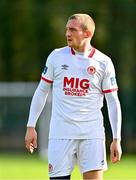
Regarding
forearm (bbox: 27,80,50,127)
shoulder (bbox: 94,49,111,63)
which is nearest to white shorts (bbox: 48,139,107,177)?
forearm (bbox: 27,80,50,127)

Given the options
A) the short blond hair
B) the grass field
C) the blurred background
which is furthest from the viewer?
the blurred background

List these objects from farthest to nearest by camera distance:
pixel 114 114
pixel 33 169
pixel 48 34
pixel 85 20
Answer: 1. pixel 48 34
2. pixel 33 169
3. pixel 114 114
4. pixel 85 20

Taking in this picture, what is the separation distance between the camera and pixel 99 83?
24.7 ft

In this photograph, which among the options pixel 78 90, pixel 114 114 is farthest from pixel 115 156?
pixel 78 90

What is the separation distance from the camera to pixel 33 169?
1650 cm

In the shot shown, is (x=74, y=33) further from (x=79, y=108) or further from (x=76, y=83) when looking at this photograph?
(x=79, y=108)

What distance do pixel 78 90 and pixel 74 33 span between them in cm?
46

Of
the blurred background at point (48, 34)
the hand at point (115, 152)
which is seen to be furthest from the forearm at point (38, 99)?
the blurred background at point (48, 34)

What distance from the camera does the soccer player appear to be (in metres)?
7.47

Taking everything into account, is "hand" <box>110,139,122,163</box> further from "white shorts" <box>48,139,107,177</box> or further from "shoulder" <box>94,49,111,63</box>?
"shoulder" <box>94,49,111,63</box>

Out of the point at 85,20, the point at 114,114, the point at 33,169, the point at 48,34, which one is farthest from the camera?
the point at 48,34

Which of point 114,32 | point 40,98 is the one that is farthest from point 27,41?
point 40,98

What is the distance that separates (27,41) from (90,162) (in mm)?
16764

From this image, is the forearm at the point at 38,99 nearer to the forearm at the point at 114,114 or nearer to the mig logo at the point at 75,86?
the mig logo at the point at 75,86
